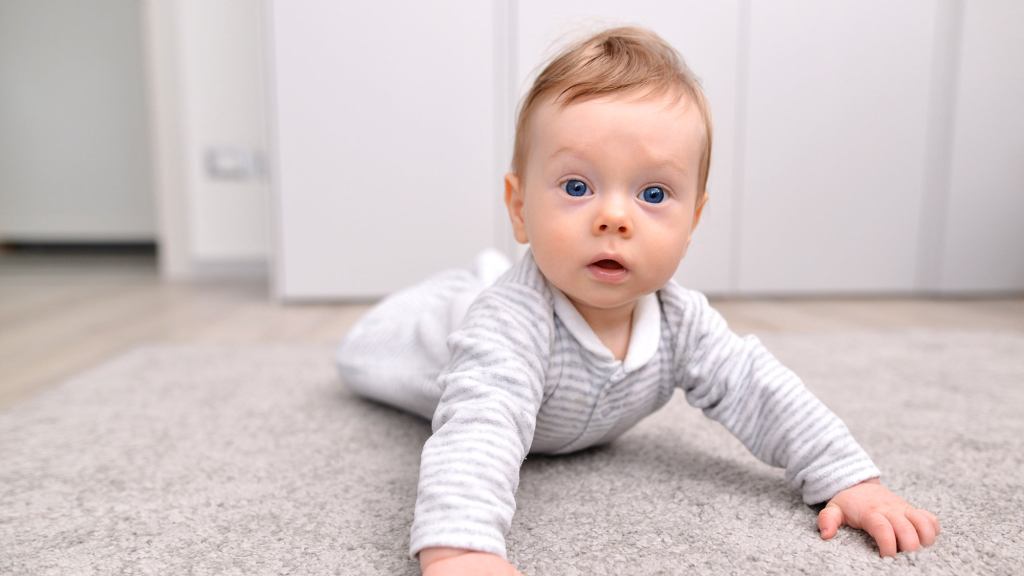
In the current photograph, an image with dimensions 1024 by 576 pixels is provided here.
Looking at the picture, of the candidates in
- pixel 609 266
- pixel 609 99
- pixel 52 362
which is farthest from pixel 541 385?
pixel 52 362

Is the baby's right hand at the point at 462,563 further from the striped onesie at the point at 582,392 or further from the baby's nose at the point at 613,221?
the baby's nose at the point at 613,221

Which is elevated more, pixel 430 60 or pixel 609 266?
pixel 430 60

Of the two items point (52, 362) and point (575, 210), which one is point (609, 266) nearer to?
point (575, 210)

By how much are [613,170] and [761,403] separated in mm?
236

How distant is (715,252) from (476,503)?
144 centimetres

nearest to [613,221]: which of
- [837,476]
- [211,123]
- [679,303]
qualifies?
[679,303]

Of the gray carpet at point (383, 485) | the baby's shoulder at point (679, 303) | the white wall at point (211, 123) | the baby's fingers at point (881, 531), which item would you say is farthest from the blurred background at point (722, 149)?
the baby's fingers at point (881, 531)

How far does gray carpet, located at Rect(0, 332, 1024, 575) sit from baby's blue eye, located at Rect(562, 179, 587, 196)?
24 cm

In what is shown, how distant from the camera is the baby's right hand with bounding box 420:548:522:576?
0.46 meters

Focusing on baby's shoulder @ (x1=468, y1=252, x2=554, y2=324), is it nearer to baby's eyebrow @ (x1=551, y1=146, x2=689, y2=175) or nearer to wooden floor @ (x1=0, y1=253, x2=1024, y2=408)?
baby's eyebrow @ (x1=551, y1=146, x2=689, y2=175)

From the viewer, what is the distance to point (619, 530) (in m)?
0.56

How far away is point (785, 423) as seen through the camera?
0.62 meters

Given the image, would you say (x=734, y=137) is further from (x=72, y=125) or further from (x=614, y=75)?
(x=72, y=125)

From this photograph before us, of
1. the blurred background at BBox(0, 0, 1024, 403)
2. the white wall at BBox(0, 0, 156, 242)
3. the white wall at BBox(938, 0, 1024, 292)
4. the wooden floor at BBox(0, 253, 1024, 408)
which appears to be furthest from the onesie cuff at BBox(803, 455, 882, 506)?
the white wall at BBox(0, 0, 156, 242)
